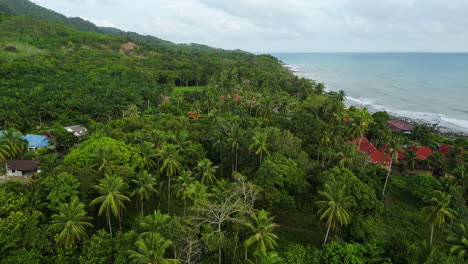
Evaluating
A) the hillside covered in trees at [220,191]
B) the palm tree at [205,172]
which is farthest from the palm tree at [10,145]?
the palm tree at [205,172]

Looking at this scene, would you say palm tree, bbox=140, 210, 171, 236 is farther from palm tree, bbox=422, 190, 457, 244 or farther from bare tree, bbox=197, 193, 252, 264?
palm tree, bbox=422, 190, 457, 244

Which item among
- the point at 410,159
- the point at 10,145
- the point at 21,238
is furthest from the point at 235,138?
the point at 10,145

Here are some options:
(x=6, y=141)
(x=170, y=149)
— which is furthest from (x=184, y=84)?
(x=170, y=149)

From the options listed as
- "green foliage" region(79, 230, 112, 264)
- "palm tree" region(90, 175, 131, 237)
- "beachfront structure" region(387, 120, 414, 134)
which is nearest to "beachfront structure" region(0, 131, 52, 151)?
"palm tree" region(90, 175, 131, 237)

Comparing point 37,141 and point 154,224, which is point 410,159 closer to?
point 154,224

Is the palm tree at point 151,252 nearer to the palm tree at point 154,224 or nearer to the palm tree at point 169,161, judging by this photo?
the palm tree at point 154,224
